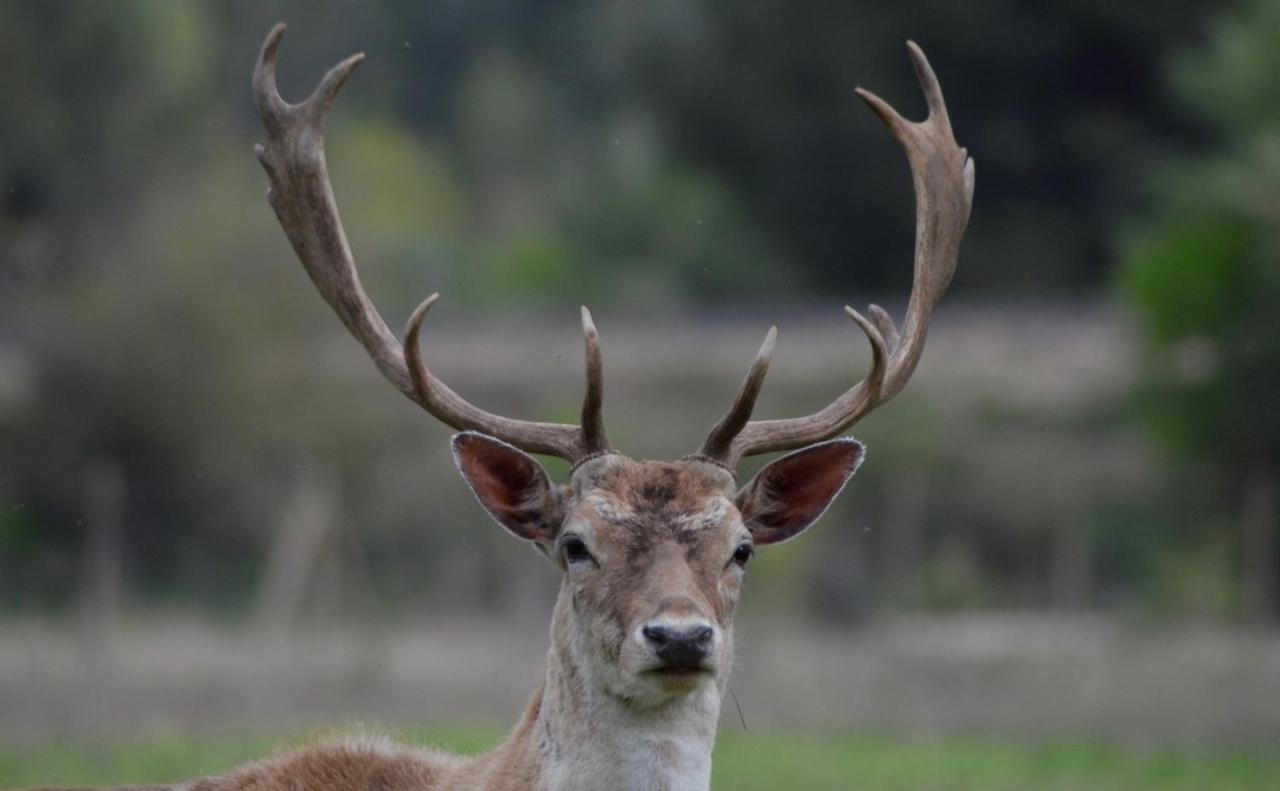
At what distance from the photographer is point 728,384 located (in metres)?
32.8

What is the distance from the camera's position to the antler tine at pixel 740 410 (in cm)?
784

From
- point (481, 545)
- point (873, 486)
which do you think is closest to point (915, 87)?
point (873, 486)

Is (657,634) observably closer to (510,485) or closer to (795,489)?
(510,485)

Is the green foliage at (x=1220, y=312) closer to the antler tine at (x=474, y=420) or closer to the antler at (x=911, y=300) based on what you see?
the antler at (x=911, y=300)

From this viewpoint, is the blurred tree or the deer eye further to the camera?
the blurred tree

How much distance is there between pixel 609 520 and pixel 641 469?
0.25 m

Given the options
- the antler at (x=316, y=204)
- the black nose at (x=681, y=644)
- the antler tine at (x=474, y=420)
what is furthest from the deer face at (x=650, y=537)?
the antler at (x=316, y=204)

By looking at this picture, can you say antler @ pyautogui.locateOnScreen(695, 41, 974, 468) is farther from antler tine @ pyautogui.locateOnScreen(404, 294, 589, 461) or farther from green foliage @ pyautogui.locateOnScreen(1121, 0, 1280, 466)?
green foliage @ pyautogui.locateOnScreen(1121, 0, 1280, 466)

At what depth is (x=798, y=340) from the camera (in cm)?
3741

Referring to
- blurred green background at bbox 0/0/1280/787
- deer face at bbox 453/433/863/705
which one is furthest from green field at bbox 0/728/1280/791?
deer face at bbox 453/433/863/705

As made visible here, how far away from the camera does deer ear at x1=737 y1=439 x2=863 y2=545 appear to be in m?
8.09

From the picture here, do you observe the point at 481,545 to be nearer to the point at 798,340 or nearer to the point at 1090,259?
the point at 798,340

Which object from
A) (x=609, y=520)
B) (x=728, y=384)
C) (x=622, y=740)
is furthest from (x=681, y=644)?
(x=728, y=384)

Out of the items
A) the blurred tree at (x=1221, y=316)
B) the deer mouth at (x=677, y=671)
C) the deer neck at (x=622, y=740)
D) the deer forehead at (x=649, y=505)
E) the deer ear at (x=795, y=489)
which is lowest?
the deer neck at (x=622, y=740)
